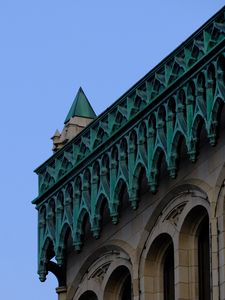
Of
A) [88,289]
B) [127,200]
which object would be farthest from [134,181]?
[88,289]

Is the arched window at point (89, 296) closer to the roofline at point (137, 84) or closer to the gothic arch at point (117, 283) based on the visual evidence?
the gothic arch at point (117, 283)

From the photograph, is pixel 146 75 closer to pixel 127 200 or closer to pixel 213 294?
pixel 127 200

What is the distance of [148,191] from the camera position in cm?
3931

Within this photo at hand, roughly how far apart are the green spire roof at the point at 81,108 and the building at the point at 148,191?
128 mm

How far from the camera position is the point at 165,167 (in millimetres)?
38594

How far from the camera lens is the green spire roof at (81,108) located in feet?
148

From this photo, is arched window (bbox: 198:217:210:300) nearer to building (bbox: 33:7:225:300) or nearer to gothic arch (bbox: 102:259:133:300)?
building (bbox: 33:7:225:300)

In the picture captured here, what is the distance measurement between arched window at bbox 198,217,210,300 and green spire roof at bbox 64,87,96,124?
8658mm

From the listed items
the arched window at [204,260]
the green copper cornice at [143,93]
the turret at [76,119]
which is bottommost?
the arched window at [204,260]

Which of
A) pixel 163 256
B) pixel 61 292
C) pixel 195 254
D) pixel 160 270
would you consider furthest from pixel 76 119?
pixel 195 254

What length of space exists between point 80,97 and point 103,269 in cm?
618

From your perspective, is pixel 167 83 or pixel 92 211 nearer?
pixel 167 83

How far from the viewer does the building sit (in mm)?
36406

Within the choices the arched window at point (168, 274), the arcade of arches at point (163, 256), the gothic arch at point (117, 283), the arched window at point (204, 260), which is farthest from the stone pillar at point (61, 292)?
the arched window at point (204, 260)
